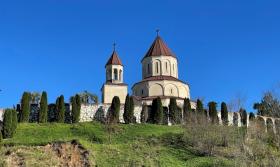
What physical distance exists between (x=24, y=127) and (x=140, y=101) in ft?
46.3

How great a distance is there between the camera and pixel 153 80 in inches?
1806

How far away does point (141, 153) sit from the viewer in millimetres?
26609

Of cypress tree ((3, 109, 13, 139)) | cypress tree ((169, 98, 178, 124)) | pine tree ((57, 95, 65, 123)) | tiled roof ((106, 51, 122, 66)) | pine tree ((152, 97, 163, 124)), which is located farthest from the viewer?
tiled roof ((106, 51, 122, 66))

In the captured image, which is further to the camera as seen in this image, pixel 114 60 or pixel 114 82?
pixel 114 60

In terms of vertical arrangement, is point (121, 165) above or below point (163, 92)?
below

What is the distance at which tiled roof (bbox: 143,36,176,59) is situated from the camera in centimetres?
4834

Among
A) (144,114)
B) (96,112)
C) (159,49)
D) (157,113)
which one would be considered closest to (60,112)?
(96,112)

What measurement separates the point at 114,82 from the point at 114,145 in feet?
57.8

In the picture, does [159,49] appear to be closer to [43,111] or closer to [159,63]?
[159,63]

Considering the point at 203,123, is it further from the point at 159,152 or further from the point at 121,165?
the point at 121,165

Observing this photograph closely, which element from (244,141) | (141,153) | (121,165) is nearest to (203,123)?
(244,141)

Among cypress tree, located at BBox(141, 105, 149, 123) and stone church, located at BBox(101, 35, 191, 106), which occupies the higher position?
stone church, located at BBox(101, 35, 191, 106)

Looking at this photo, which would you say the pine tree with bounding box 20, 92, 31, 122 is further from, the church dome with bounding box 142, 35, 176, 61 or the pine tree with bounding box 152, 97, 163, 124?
the church dome with bounding box 142, 35, 176, 61

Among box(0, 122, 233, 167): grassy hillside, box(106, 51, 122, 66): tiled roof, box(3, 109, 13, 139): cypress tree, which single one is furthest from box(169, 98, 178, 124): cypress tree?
box(3, 109, 13, 139): cypress tree
